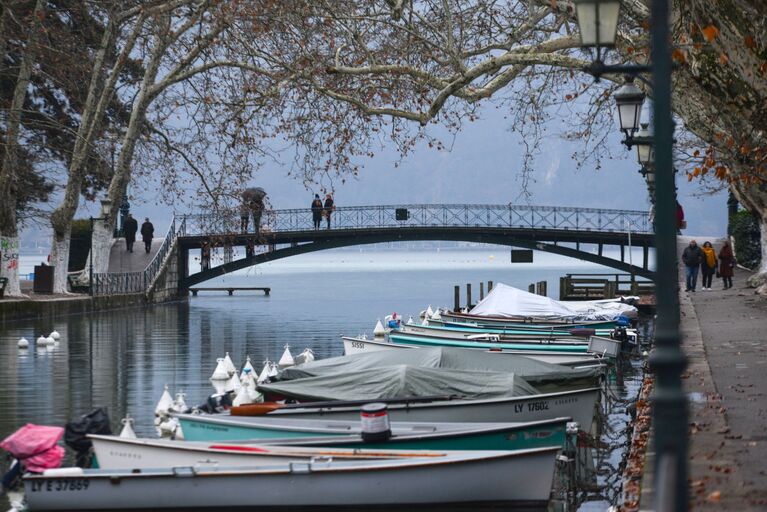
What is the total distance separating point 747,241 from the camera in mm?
48938

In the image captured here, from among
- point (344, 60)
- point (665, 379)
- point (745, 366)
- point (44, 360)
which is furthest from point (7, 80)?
point (665, 379)

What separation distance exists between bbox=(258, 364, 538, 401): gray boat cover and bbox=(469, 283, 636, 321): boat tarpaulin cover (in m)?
17.7

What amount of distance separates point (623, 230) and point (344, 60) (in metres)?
33.9

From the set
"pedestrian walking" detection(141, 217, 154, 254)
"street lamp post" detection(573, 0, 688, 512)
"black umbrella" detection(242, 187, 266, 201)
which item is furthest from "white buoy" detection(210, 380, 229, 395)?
"pedestrian walking" detection(141, 217, 154, 254)

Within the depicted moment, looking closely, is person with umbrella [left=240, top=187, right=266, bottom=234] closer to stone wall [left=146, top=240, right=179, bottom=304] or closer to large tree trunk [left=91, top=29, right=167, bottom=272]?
large tree trunk [left=91, top=29, right=167, bottom=272]

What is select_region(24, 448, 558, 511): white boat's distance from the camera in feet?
38.2

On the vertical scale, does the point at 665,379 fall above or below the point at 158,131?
below

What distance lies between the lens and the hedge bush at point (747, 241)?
48.2 m

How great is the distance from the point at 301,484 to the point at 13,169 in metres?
25.9

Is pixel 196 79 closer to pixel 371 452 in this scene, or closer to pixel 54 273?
pixel 54 273

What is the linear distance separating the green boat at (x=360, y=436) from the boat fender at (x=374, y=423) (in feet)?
0.22

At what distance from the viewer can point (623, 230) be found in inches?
2227

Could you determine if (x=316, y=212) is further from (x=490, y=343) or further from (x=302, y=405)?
(x=302, y=405)

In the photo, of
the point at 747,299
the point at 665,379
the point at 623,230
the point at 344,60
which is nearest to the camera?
the point at 665,379
